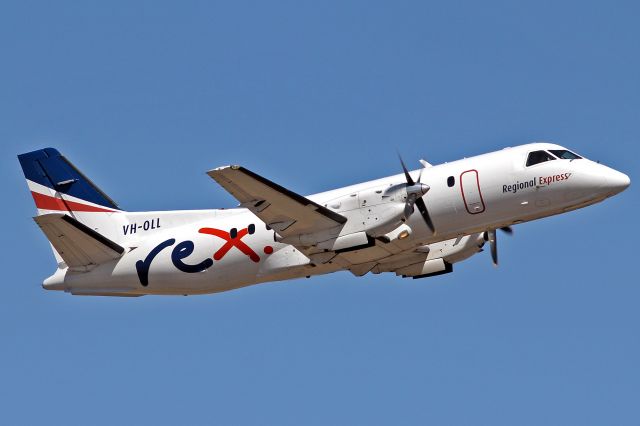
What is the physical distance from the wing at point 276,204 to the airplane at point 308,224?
3cm

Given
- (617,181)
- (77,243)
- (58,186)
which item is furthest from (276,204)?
(58,186)

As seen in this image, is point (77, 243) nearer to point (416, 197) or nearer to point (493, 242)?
point (416, 197)

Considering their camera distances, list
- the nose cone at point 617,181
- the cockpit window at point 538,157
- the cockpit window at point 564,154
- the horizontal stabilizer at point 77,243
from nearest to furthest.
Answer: the nose cone at point 617,181 < the cockpit window at point 538,157 < the cockpit window at point 564,154 < the horizontal stabilizer at point 77,243

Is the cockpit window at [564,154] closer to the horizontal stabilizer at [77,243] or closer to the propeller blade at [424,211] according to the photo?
the propeller blade at [424,211]

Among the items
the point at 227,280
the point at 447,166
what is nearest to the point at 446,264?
the point at 447,166

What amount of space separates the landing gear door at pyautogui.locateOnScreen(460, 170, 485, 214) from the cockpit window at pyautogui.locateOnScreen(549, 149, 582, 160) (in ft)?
6.75

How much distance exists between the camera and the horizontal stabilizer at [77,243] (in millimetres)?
26969

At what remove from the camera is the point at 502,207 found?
83.0 feet

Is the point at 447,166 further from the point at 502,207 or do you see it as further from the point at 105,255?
the point at 105,255

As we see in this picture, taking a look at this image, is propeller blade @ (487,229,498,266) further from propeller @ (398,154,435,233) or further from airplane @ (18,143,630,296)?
propeller @ (398,154,435,233)

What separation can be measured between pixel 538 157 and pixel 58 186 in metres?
14.0

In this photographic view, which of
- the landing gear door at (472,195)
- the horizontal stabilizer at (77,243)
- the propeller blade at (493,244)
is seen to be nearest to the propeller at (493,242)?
the propeller blade at (493,244)

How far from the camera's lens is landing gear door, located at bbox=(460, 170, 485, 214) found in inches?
995

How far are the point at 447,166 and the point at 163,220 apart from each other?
814 cm
